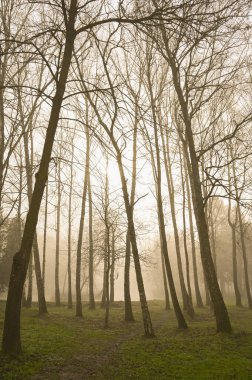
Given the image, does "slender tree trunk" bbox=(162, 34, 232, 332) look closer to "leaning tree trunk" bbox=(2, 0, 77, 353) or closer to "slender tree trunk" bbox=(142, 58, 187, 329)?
"slender tree trunk" bbox=(142, 58, 187, 329)

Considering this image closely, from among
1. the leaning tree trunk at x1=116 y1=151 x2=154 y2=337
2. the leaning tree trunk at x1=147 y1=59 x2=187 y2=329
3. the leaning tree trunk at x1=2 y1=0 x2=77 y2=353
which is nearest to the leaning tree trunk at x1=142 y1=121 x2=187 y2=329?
the leaning tree trunk at x1=147 y1=59 x2=187 y2=329

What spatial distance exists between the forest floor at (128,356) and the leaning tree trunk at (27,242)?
50cm

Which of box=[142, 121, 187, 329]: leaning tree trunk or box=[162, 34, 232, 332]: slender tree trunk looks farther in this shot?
box=[142, 121, 187, 329]: leaning tree trunk

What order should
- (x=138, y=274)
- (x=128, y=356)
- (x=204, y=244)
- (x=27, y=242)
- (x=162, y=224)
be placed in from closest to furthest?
1. (x=27, y=242)
2. (x=128, y=356)
3. (x=204, y=244)
4. (x=138, y=274)
5. (x=162, y=224)

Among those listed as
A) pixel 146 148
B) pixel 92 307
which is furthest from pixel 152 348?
pixel 92 307

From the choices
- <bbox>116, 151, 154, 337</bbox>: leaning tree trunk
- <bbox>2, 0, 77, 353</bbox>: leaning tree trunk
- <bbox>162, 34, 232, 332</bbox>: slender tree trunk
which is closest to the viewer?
<bbox>2, 0, 77, 353</bbox>: leaning tree trunk

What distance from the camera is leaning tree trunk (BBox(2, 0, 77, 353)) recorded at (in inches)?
288

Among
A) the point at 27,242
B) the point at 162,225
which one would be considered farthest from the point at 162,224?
the point at 27,242

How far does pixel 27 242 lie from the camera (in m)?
7.62

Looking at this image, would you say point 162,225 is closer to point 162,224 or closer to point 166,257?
point 162,224

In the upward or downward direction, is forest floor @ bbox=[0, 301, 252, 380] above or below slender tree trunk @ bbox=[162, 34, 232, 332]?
below

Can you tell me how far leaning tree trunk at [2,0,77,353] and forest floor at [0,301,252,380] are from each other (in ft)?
1.63

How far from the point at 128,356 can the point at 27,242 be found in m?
4.02

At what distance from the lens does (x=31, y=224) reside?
25.6 feet
